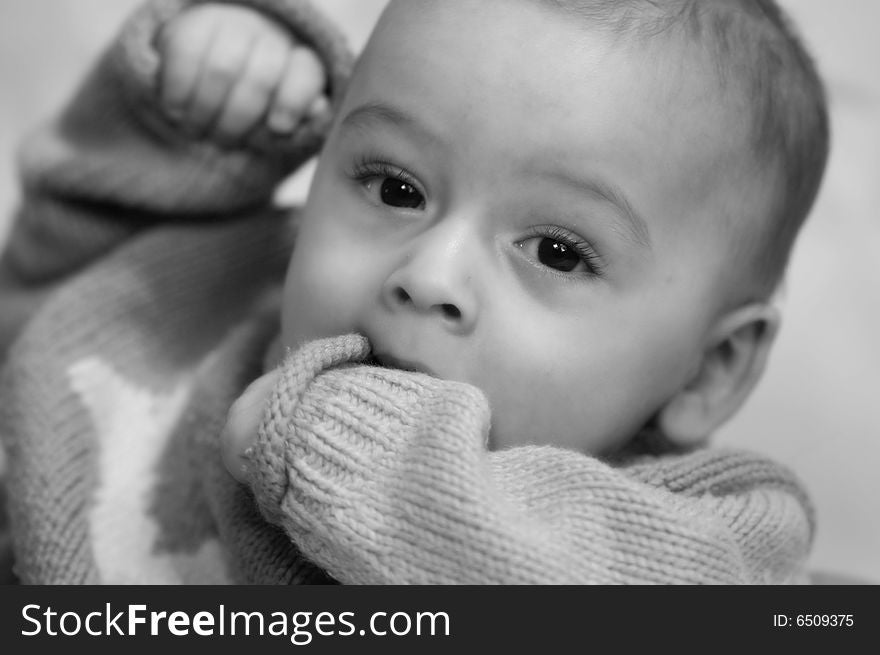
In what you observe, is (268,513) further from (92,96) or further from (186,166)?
(92,96)

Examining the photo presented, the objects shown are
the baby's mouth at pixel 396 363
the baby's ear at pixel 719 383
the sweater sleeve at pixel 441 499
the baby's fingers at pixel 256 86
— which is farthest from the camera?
the baby's fingers at pixel 256 86

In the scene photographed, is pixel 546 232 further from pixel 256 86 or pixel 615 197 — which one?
pixel 256 86

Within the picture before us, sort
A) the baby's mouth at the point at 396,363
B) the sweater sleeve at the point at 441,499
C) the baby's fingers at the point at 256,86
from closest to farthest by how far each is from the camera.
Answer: the sweater sleeve at the point at 441,499, the baby's mouth at the point at 396,363, the baby's fingers at the point at 256,86

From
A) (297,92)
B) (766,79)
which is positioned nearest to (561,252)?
(766,79)

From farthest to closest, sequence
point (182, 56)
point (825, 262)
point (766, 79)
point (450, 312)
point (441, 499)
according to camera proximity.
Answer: point (825, 262) → point (182, 56) → point (766, 79) → point (450, 312) → point (441, 499)

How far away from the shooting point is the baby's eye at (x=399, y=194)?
0.84 meters

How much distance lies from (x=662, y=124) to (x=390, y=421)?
0.30 meters

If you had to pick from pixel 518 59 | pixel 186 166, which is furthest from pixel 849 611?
pixel 186 166

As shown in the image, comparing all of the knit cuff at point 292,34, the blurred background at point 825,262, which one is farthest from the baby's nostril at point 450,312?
the blurred background at point 825,262

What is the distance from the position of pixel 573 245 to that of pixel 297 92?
38 centimetres

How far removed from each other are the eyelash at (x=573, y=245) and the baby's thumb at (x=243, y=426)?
0.22 metres

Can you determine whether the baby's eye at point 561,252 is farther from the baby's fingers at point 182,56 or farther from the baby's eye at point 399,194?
the baby's fingers at point 182,56

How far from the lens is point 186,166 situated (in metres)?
1.11

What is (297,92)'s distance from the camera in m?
1.06
